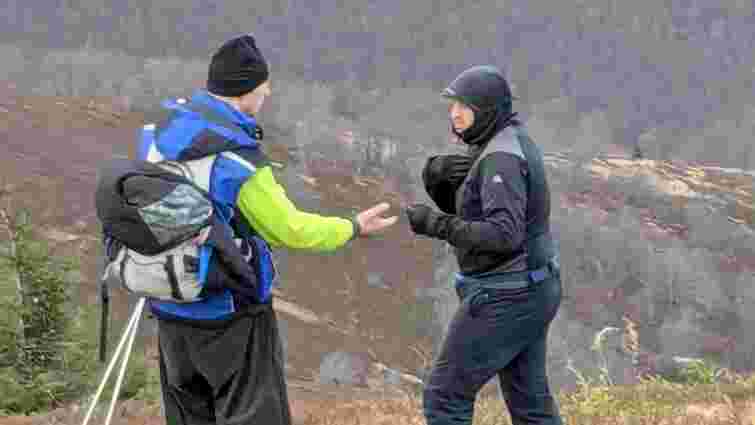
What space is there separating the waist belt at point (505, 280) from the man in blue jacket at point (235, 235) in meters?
0.49

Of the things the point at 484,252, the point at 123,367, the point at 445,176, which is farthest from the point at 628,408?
the point at 123,367

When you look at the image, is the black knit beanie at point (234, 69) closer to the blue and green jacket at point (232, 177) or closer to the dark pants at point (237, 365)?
the blue and green jacket at point (232, 177)

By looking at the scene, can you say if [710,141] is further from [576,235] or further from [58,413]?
[58,413]

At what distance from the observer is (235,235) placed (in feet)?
11.5

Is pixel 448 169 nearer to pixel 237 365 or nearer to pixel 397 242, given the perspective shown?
pixel 237 365

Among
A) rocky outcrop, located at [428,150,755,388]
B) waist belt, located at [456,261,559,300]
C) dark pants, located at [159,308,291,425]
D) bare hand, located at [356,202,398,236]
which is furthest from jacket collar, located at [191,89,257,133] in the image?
rocky outcrop, located at [428,150,755,388]

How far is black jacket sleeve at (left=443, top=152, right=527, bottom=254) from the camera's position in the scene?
3.57 m

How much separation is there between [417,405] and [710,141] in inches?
3510

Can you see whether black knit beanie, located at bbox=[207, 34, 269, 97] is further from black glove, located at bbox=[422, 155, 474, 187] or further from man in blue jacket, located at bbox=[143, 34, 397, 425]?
black glove, located at bbox=[422, 155, 474, 187]

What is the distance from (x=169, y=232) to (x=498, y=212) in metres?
1.22

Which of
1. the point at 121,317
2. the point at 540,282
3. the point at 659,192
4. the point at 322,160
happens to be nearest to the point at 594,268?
the point at 659,192

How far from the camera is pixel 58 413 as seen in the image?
328 inches

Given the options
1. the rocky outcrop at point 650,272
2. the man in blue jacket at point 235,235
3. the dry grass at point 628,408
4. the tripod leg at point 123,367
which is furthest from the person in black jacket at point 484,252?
the rocky outcrop at point 650,272

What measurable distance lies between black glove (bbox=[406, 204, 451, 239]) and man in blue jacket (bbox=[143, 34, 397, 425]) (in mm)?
216
